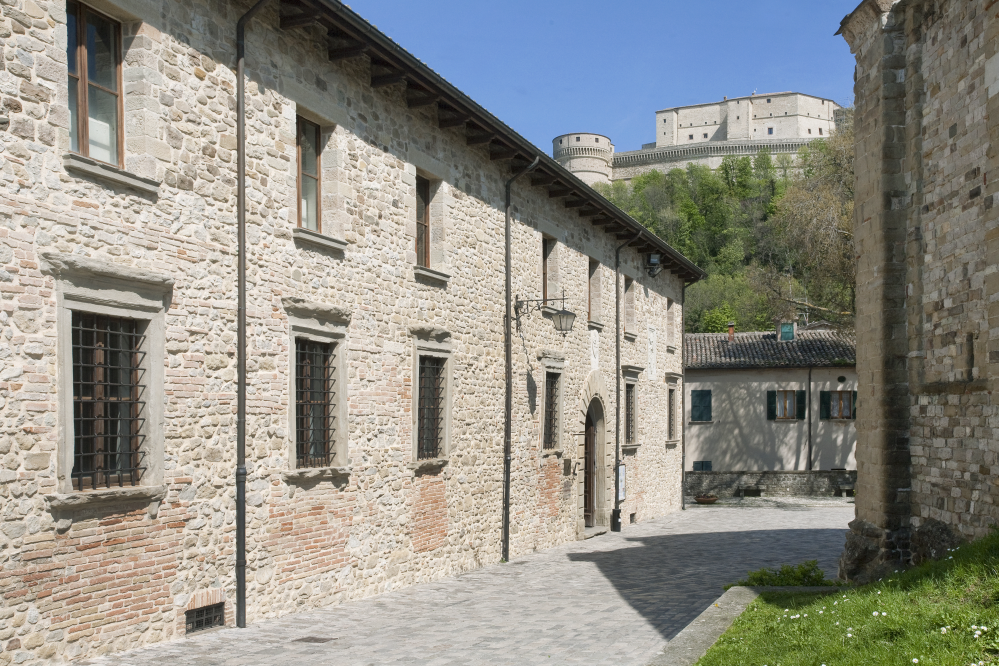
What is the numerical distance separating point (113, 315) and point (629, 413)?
51.4 ft

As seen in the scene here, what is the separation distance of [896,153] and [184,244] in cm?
782

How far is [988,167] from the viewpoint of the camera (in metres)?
8.73

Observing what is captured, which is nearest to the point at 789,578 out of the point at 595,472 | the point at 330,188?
the point at 330,188

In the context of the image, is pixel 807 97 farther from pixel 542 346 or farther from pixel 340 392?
pixel 340 392

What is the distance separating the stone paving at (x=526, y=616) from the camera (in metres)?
7.33

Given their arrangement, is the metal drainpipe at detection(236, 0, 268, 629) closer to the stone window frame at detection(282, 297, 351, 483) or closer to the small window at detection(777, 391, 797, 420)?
the stone window frame at detection(282, 297, 351, 483)

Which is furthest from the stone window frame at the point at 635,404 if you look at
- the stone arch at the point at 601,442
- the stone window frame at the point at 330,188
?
the stone window frame at the point at 330,188

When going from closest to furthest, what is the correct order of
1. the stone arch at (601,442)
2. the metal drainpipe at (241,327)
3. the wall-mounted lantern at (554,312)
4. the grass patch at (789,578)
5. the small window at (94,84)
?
the small window at (94,84), the metal drainpipe at (241,327), the grass patch at (789,578), the wall-mounted lantern at (554,312), the stone arch at (601,442)

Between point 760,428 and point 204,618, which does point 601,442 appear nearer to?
point 204,618

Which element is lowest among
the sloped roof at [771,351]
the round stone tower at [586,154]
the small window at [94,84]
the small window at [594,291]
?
the sloped roof at [771,351]

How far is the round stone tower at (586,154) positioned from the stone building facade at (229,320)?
67.1 meters

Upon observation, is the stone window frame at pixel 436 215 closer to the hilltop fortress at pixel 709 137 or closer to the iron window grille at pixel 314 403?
the iron window grille at pixel 314 403

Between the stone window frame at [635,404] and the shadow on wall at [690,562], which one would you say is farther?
the stone window frame at [635,404]

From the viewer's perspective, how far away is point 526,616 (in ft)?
30.8
